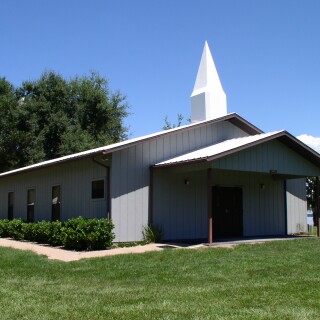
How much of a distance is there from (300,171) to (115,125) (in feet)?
72.7

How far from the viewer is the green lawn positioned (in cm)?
615

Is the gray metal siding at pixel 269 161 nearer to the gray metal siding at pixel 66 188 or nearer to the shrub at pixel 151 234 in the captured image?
the shrub at pixel 151 234

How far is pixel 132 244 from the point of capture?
14773mm

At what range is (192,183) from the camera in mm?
16641

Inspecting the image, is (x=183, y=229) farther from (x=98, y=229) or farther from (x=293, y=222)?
(x=293, y=222)

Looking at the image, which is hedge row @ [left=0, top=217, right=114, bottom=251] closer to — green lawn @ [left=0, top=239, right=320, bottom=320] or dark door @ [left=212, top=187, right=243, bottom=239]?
green lawn @ [left=0, top=239, right=320, bottom=320]

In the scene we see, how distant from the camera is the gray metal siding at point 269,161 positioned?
14.7 m

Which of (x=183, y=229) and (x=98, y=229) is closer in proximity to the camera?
(x=98, y=229)

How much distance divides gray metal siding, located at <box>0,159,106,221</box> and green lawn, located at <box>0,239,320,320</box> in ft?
14.1

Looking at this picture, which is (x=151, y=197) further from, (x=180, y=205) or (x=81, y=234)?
(x=81, y=234)

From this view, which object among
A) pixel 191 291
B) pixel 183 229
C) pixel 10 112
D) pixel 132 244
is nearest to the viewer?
pixel 191 291

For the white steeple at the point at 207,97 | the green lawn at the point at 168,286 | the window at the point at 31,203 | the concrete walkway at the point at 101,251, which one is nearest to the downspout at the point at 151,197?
the concrete walkway at the point at 101,251

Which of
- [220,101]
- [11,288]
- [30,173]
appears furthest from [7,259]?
[220,101]

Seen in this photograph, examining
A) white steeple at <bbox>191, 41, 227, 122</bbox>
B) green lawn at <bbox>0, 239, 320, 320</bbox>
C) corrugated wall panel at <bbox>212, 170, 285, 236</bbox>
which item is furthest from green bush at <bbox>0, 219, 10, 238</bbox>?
white steeple at <bbox>191, 41, 227, 122</bbox>
